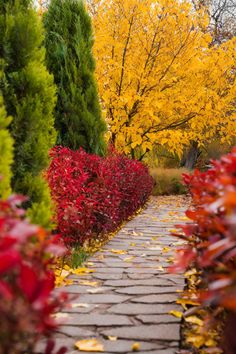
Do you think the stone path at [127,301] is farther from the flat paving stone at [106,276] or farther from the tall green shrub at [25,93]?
the tall green shrub at [25,93]

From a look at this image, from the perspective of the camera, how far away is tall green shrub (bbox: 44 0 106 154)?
805cm

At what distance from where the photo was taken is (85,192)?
628 cm

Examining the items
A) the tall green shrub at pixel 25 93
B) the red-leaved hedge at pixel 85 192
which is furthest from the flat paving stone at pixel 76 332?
the red-leaved hedge at pixel 85 192

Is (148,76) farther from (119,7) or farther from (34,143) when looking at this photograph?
(34,143)

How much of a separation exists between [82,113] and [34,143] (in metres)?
3.58

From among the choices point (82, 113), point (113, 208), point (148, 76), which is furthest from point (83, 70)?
point (148, 76)

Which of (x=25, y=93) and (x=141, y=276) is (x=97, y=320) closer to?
(x=141, y=276)

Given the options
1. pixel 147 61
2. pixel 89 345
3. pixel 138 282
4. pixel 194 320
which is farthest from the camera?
pixel 147 61

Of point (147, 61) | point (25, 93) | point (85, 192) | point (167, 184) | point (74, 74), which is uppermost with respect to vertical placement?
point (147, 61)

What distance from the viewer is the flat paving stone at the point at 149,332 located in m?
3.00

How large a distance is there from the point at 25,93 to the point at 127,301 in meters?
2.09

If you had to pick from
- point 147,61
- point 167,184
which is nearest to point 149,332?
point 147,61

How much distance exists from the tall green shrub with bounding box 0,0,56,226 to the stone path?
0.92m

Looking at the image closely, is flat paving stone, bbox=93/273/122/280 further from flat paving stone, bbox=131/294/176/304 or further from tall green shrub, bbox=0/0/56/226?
tall green shrub, bbox=0/0/56/226
